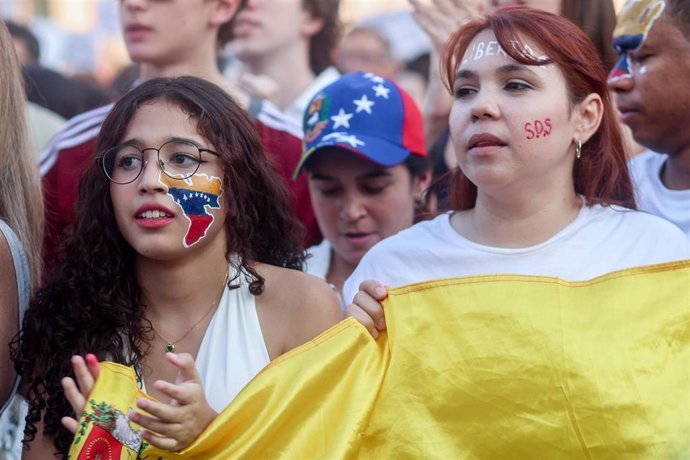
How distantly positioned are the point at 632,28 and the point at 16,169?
1.99 meters

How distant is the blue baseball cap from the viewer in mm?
4012

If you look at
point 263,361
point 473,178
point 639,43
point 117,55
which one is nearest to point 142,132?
point 263,361

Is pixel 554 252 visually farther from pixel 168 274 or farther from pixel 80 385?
pixel 80 385

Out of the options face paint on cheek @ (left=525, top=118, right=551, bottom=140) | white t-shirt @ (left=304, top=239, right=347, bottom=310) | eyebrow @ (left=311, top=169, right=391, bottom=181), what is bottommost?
white t-shirt @ (left=304, top=239, right=347, bottom=310)

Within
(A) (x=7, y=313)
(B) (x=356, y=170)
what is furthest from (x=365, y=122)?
(A) (x=7, y=313)

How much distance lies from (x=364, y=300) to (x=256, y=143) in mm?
629

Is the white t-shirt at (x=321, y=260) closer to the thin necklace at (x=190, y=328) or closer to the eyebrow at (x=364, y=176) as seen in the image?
the eyebrow at (x=364, y=176)

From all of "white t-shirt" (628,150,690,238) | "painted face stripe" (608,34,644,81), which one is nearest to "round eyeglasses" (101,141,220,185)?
"white t-shirt" (628,150,690,238)

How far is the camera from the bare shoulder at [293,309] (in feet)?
9.78

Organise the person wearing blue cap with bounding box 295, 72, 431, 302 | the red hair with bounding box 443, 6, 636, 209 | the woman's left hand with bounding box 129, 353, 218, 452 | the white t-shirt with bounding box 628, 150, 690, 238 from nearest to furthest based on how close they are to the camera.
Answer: the woman's left hand with bounding box 129, 353, 218, 452
the red hair with bounding box 443, 6, 636, 209
the white t-shirt with bounding box 628, 150, 690, 238
the person wearing blue cap with bounding box 295, 72, 431, 302

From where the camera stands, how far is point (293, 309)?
303 cm

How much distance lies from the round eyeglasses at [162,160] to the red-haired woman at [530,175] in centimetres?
57

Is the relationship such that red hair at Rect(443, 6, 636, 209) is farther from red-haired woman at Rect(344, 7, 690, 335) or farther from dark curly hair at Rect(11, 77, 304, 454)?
dark curly hair at Rect(11, 77, 304, 454)

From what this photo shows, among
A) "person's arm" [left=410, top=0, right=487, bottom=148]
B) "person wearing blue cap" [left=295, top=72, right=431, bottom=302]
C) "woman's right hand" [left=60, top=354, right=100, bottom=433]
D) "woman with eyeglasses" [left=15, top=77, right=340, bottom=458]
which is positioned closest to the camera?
"woman's right hand" [left=60, top=354, right=100, bottom=433]
